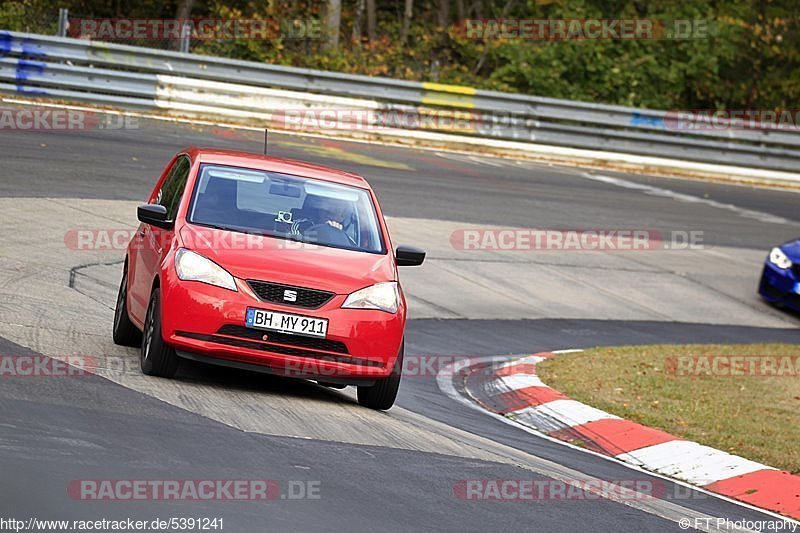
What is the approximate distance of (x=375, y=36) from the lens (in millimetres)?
36531

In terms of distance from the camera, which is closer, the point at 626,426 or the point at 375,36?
the point at 626,426

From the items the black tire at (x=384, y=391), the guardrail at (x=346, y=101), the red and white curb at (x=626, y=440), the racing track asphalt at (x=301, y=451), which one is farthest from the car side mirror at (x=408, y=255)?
the guardrail at (x=346, y=101)

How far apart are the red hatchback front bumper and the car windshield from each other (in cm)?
82

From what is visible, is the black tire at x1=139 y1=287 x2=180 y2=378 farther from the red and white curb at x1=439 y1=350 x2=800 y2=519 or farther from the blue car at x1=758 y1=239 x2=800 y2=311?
the blue car at x1=758 y1=239 x2=800 y2=311

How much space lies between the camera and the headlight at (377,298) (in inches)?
353

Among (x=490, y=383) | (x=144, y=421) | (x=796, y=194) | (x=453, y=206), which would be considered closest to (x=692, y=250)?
(x=453, y=206)

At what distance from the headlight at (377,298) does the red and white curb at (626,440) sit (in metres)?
1.73

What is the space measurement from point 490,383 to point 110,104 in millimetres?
14155

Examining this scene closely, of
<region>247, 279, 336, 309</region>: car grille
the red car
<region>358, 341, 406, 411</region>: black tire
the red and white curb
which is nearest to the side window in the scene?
the red car

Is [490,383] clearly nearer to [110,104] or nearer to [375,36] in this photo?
[110,104]

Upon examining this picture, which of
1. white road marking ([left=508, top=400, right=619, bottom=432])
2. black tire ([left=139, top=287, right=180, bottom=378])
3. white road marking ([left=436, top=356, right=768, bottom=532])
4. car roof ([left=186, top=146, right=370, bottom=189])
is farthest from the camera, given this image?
white road marking ([left=508, top=400, right=619, bottom=432])

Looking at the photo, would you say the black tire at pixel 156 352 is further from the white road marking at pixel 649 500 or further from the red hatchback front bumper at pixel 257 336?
the white road marking at pixel 649 500

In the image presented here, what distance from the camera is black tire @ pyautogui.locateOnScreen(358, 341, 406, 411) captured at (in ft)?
30.2

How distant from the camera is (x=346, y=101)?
25.7 metres
